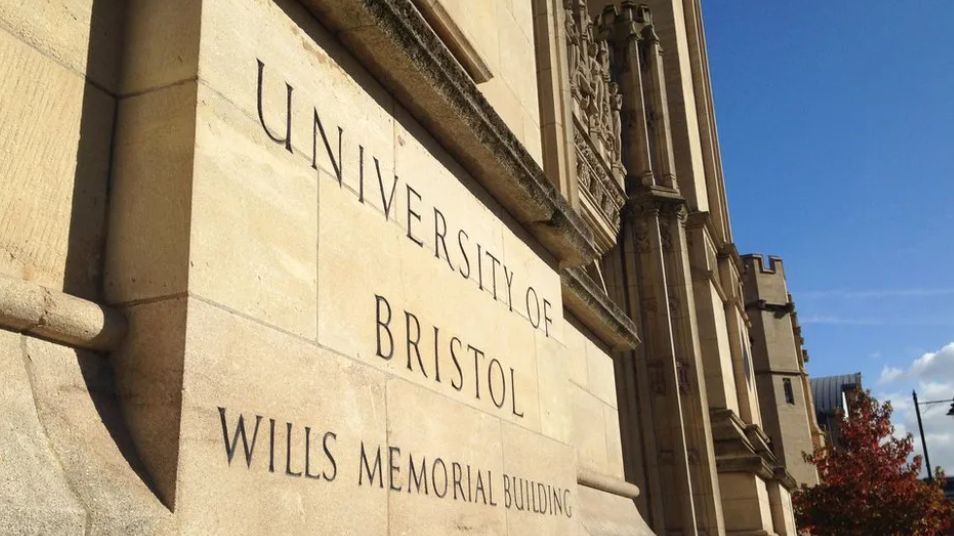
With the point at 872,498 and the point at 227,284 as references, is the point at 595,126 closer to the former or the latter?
the point at 227,284

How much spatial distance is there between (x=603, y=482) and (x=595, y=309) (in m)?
1.51

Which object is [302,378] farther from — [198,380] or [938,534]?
[938,534]

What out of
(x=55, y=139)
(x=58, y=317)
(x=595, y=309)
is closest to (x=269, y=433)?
(x=58, y=317)

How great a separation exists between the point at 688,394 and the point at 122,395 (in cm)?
1352

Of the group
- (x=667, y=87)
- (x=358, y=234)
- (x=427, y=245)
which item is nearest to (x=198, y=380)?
(x=358, y=234)

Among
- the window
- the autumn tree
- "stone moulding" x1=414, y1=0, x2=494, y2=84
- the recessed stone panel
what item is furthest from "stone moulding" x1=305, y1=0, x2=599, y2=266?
the window

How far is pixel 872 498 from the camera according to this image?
23312 millimetres

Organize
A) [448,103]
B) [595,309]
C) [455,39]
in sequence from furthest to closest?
[595,309] < [455,39] < [448,103]

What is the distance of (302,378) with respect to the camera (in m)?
3.11

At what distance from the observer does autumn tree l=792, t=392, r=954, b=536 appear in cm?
2264

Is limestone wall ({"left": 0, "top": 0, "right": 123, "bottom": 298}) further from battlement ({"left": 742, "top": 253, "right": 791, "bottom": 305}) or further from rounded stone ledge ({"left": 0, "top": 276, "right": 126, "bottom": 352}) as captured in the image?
battlement ({"left": 742, "top": 253, "right": 791, "bottom": 305})

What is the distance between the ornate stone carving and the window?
21593 mm

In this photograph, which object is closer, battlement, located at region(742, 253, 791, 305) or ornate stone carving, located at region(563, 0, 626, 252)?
ornate stone carving, located at region(563, 0, 626, 252)

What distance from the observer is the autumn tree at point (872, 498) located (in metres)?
22.6
